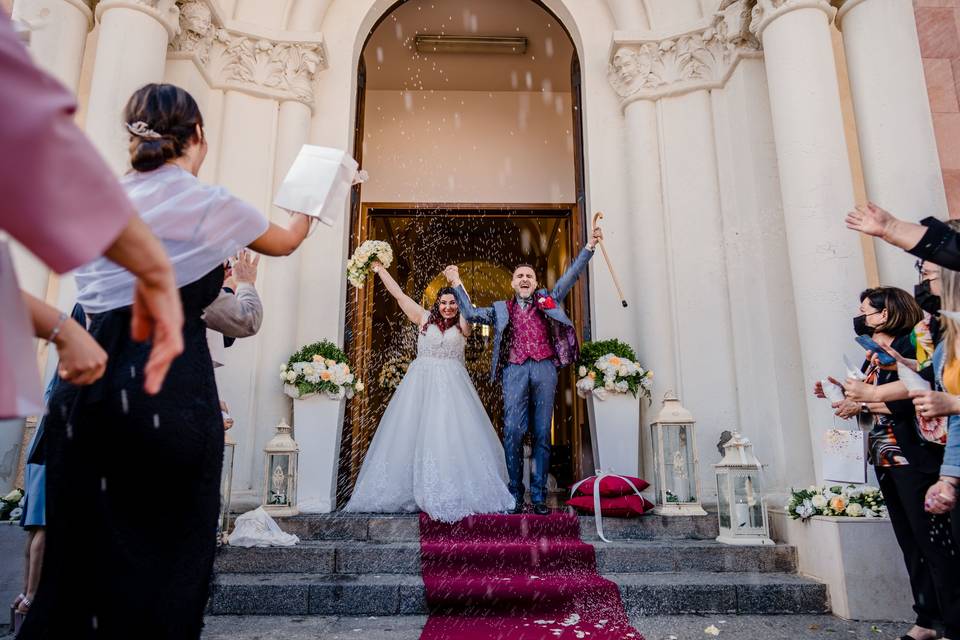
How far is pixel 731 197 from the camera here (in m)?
6.40

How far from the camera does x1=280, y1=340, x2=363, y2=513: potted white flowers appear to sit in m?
5.88

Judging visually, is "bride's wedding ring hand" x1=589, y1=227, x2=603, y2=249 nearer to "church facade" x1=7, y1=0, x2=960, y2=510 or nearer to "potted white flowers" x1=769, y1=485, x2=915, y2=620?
"church facade" x1=7, y1=0, x2=960, y2=510

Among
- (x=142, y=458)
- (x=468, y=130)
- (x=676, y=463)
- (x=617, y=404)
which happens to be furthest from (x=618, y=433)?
(x=468, y=130)

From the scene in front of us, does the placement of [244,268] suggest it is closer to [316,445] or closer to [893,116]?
[316,445]

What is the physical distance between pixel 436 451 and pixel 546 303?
157cm

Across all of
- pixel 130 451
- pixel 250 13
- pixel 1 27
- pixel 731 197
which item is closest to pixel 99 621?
pixel 130 451

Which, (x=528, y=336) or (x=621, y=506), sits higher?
(x=528, y=336)

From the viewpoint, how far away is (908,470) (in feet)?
10.7

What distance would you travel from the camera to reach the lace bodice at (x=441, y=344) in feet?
20.3

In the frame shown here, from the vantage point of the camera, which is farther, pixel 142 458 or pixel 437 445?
pixel 437 445

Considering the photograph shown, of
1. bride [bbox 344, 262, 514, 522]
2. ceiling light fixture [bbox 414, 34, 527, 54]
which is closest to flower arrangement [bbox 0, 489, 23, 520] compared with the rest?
bride [bbox 344, 262, 514, 522]

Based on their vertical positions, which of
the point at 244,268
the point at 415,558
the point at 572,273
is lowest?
the point at 415,558

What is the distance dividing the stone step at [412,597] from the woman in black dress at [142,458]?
8.39 ft

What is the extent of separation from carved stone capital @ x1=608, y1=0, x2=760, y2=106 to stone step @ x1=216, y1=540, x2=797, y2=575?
4.48m
